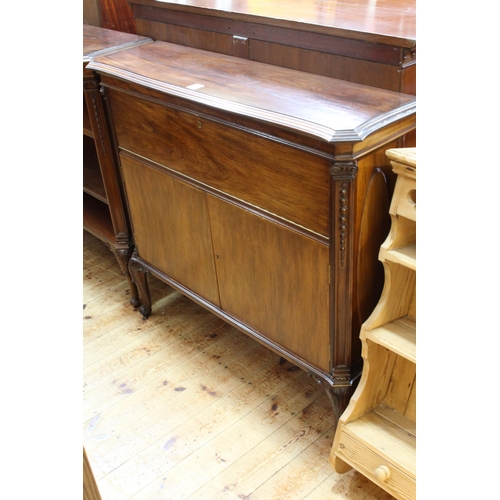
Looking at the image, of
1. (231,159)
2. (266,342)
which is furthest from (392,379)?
(231,159)

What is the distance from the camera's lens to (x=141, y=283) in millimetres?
2086

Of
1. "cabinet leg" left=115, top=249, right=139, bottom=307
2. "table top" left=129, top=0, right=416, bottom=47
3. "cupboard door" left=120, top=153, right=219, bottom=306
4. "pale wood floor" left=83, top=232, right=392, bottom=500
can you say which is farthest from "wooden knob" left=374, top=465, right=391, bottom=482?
"cabinet leg" left=115, top=249, right=139, bottom=307

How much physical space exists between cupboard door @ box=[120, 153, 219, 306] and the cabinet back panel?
0.06 meters

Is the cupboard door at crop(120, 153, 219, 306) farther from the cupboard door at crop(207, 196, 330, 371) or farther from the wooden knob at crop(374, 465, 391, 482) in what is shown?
the wooden knob at crop(374, 465, 391, 482)

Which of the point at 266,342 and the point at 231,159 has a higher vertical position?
the point at 231,159

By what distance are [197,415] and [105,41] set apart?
1272 mm

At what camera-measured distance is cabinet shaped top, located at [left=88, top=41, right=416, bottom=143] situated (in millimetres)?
1205

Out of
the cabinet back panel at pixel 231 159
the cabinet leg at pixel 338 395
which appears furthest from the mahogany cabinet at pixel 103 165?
the cabinet leg at pixel 338 395

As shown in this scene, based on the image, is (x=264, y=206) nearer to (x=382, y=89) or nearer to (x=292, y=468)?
(x=382, y=89)

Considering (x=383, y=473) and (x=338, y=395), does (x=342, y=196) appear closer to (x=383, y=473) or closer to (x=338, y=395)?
(x=338, y=395)

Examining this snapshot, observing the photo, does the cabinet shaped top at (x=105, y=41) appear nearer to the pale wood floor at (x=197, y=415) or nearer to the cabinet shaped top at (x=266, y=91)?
the cabinet shaped top at (x=266, y=91)

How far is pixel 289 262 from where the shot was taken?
4.65 ft

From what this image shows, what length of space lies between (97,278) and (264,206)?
4.02 ft
